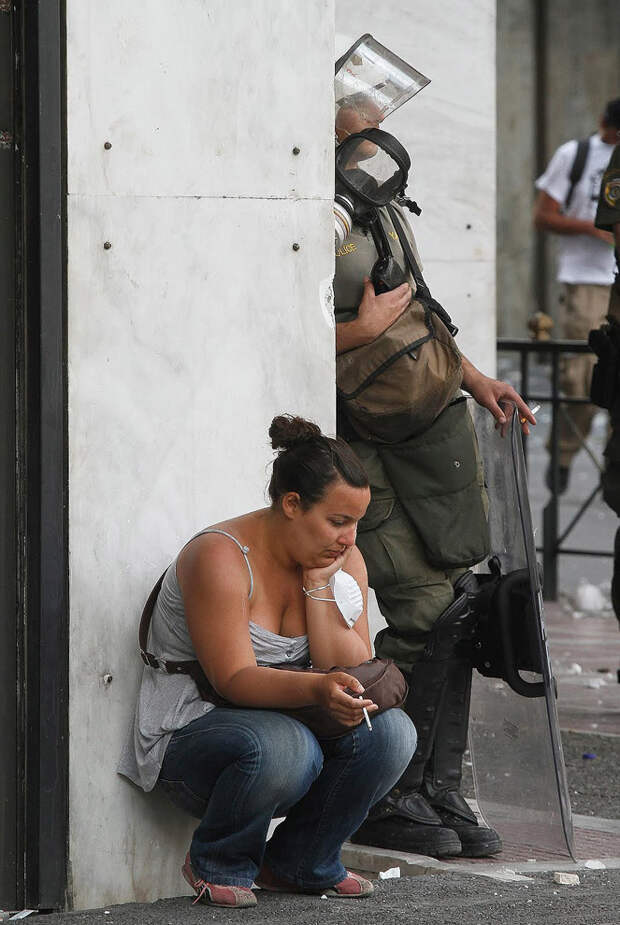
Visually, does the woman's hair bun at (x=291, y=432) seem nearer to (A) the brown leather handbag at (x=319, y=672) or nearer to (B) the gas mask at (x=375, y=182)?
(A) the brown leather handbag at (x=319, y=672)

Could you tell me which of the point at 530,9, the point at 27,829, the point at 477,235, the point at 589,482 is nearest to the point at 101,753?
the point at 27,829

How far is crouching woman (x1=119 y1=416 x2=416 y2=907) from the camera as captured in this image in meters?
3.66

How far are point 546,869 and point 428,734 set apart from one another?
0.51 m

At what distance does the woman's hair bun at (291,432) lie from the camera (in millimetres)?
3809

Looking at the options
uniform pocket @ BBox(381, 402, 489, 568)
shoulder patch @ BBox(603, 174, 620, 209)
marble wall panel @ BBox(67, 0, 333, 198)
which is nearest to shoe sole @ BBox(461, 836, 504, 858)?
uniform pocket @ BBox(381, 402, 489, 568)

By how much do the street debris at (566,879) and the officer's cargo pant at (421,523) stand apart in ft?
2.32

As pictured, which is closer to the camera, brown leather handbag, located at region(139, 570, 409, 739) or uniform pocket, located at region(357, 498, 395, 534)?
brown leather handbag, located at region(139, 570, 409, 739)

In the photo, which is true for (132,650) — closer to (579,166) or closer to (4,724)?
(4,724)

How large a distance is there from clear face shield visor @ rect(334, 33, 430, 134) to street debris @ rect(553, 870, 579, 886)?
195 cm

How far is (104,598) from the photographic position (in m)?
3.82

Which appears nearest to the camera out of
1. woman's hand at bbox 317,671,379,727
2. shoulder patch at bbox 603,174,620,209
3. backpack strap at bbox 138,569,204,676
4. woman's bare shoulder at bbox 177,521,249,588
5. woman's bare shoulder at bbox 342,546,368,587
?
woman's hand at bbox 317,671,379,727

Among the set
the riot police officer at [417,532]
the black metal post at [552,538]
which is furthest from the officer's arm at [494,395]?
the black metal post at [552,538]

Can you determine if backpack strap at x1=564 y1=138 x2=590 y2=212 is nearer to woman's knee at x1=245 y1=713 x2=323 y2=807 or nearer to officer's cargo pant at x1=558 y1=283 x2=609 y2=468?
officer's cargo pant at x1=558 y1=283 x2=609 y2=468

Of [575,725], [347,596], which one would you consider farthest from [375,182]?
[575,725]
